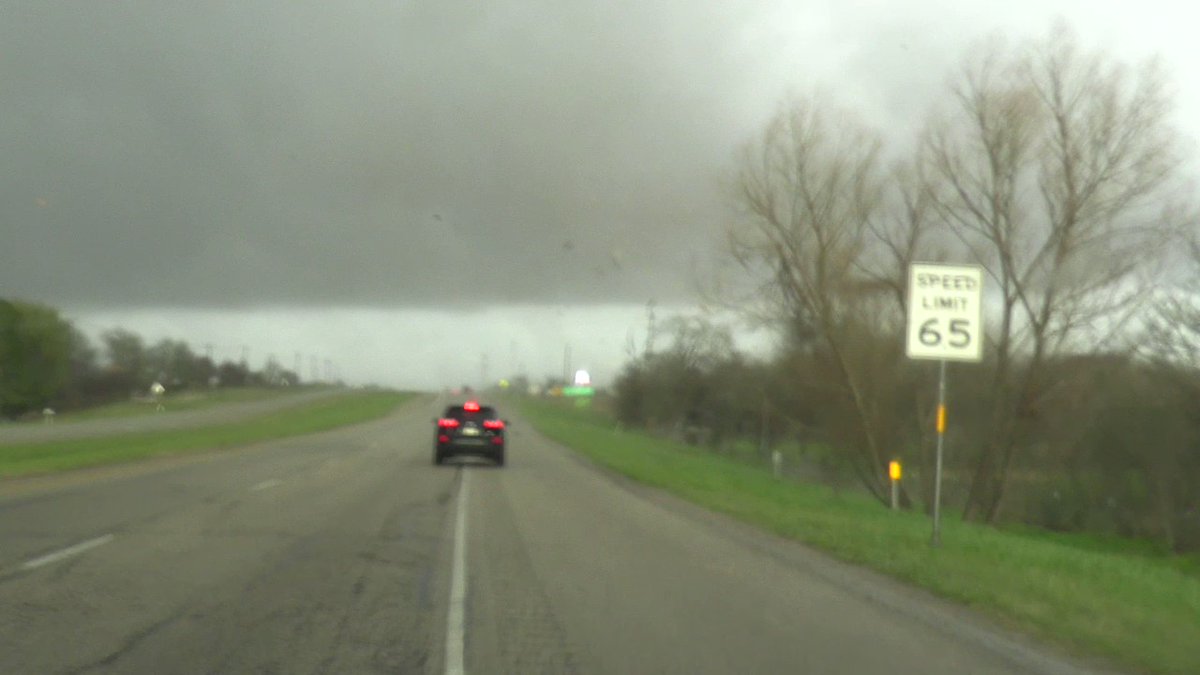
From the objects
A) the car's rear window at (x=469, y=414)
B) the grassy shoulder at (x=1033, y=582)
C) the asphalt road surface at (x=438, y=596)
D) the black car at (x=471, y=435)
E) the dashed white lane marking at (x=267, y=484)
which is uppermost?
the car's rear window at (x=469, y=414)

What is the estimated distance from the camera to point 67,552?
14.4 meters

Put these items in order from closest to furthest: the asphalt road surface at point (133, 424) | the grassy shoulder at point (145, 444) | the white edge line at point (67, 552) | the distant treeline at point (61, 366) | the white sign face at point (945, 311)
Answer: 1. the white edge line at point (67, 552)
2. the white sign face at point (945, 311)
3. the grassy shoulder at point (145, 444)
4. the asphalt road surface at point (133, 424)
5. the distant treeline at point (61, 366)

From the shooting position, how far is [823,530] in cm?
1880

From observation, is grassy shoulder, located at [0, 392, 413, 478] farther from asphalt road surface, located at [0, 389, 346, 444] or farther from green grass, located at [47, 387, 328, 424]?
green grass, located at [47, 387, 328, 424]

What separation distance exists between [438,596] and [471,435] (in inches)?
1015

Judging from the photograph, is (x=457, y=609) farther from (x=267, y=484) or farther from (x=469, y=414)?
(x=469, y=414)

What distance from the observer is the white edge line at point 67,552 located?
43.8 feet

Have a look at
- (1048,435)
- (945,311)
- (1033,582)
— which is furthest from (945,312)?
(1048,435)

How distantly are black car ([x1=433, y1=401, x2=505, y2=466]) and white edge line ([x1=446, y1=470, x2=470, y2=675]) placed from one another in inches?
709

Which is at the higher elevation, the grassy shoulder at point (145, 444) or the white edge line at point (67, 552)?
the white edge line at point (67, 552)

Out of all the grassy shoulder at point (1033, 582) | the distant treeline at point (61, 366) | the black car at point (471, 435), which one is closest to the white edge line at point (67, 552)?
the grassy shoulder at point (1033, 582)

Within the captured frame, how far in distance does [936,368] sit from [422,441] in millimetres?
24029

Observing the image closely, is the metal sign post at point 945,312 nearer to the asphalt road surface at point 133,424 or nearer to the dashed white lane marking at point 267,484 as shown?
the dashed white lane marking at point 267,484

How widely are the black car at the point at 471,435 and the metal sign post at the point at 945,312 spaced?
885 inches
